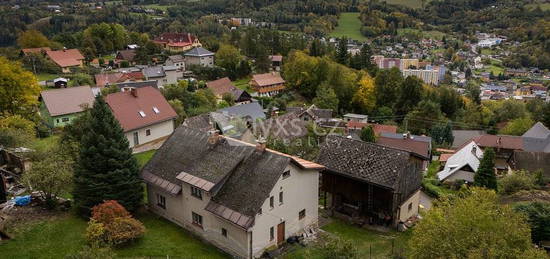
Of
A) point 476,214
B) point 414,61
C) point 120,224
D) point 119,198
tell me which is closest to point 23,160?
point 119,198

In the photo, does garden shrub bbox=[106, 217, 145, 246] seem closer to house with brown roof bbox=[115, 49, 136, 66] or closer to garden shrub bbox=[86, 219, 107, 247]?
garden shrub bbox=[86, 219, 107, 247]

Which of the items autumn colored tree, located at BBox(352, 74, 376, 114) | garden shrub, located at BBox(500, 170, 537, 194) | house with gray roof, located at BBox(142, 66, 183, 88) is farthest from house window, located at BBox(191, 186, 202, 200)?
house with gray roof, located at BBox(142, 66, 183, 88)

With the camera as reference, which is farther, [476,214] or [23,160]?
[23,160]

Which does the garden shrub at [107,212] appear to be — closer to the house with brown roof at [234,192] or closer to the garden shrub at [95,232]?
the garden shrub at [95,232]

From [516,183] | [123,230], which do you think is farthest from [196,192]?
[516,183]

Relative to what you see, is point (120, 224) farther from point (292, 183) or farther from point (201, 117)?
point (201, 117)
